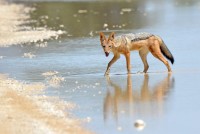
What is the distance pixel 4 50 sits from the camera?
23656 millimetres

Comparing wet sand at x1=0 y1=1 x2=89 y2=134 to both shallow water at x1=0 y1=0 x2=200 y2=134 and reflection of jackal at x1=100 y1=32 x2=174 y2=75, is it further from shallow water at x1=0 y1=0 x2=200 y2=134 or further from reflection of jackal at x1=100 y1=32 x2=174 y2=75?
reflection of jackal at x1=100 y1=32 x2=174 y2=75

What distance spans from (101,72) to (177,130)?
680cm

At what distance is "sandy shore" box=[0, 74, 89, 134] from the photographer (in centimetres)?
1055

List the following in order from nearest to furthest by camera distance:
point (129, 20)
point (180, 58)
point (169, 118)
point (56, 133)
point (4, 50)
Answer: point (56, 133)
point (169, 118)
point (180, 58)
point (4, 50)
point (129, 20)

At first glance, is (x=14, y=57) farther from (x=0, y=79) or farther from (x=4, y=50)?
(x=0, y=79)

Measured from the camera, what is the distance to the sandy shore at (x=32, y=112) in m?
10.6

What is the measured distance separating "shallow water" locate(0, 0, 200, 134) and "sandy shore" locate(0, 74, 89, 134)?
28 cm

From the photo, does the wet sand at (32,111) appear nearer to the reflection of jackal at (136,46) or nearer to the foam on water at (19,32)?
the reflection of jackal at (136,46)

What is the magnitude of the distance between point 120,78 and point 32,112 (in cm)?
409

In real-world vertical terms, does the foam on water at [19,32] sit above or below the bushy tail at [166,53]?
above

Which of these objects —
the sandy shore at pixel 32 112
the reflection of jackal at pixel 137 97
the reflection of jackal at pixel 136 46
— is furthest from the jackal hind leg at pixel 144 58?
the sandy shore at pixel 32 112

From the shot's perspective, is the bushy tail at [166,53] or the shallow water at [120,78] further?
the bushy tail at [166,53]

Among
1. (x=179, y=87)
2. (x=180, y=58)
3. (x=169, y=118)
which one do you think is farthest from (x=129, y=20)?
(x=169, y=118)

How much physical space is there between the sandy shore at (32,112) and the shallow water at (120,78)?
283 millimetres
